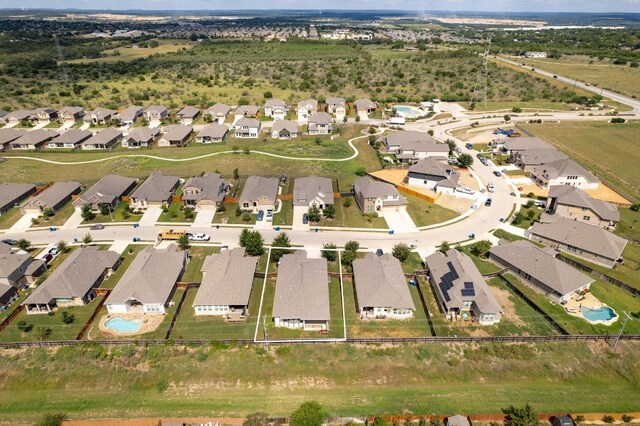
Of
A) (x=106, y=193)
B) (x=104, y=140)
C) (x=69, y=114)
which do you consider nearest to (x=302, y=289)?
(x=106, y=193)

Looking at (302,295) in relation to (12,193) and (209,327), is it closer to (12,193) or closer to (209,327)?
(209,327)

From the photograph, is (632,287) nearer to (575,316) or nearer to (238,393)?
(575,316)

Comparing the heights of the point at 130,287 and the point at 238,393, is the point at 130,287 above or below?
above

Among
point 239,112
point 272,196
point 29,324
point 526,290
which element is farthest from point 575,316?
point 239,112

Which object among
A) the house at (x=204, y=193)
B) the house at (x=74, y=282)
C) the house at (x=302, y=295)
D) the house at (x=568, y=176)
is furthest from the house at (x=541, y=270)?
the house at (x=74, y=282)

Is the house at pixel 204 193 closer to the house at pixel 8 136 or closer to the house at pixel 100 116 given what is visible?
the house at pixel 8 136

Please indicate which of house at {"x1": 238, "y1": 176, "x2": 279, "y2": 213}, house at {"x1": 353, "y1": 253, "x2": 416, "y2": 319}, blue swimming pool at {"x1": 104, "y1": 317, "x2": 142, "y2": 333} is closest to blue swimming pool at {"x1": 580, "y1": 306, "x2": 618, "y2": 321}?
house at {"x1": 353, "y1": 253, "x2": 416, "y2": 319}
